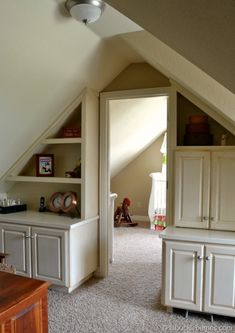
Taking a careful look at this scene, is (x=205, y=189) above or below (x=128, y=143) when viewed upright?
below

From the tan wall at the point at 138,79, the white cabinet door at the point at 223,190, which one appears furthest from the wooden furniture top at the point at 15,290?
the tan wall at the point at 138,79

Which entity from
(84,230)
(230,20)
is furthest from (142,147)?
(230,20)

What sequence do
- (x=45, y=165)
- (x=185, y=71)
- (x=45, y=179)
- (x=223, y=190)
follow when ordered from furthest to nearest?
(x=45, y=165)
(x=45, y=179)
(x=223, y=190)
(x=185, y=71)

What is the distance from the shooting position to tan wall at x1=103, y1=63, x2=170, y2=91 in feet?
10.2

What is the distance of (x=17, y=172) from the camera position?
3.53 meters

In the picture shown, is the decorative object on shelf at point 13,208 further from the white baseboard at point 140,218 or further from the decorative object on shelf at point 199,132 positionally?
the white baseboard at point 140,218

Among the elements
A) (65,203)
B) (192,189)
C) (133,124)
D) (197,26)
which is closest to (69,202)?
(65,203)

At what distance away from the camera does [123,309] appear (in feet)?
8.93

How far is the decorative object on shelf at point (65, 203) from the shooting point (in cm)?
326

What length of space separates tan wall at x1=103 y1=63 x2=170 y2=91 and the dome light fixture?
1.21 metres

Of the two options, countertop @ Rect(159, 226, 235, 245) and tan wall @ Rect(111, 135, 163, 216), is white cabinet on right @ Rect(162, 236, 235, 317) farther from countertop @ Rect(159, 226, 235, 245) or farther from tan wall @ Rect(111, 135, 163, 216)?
tan wall @ Rect(111, 135, 163, 216)

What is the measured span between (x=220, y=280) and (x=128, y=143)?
10.2 feet

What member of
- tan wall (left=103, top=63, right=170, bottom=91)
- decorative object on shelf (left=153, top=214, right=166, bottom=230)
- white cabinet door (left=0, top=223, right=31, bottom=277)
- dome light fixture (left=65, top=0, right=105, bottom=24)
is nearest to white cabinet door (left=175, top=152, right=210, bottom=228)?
tan wall (left=103, top=63, right=170, bottom=91)

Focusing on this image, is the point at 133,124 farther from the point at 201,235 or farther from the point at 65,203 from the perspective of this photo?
the point at 201,235
